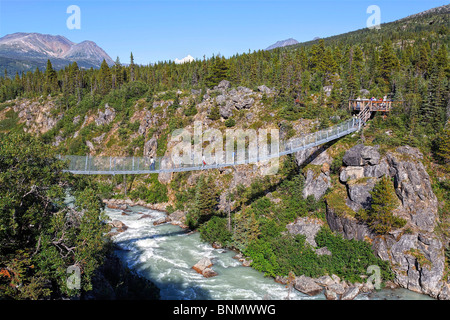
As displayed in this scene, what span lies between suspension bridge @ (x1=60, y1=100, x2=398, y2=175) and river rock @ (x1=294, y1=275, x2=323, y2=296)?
8355 millimetres

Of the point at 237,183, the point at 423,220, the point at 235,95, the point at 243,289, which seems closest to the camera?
the point at 243,289

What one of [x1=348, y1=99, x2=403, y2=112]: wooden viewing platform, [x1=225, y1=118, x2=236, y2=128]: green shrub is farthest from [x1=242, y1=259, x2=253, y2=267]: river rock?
[x1=225, y1=118, x2=236, y2=128]: green shrub

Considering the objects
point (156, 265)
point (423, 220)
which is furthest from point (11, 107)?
point (423, 220)

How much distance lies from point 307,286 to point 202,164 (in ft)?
33.3

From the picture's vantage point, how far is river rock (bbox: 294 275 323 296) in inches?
639

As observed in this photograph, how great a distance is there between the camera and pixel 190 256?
20891mm

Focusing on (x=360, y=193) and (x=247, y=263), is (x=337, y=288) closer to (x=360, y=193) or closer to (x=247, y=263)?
(x=247, y=263)

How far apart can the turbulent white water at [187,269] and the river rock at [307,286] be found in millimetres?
369

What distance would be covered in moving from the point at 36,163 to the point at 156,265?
10.6m

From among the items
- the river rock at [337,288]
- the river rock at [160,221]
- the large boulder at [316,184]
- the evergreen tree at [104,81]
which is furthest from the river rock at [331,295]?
the evergreen tree at [104,81]

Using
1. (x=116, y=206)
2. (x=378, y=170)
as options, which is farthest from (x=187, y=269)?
(x=116, y=206)

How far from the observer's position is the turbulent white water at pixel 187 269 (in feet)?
52.7

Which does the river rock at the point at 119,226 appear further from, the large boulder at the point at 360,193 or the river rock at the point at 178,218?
the large boulder at the point at 360,193

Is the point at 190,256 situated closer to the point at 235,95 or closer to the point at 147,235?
the point at 147,235
